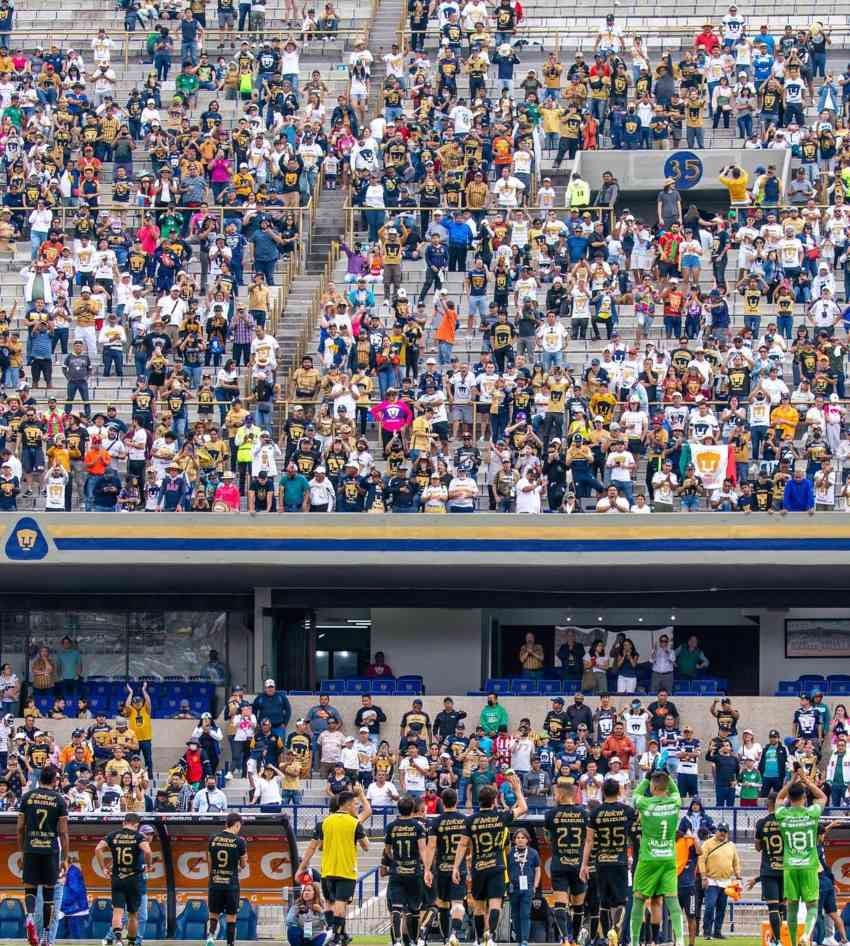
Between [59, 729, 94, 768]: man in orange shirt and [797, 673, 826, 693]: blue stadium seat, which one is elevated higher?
[797, 673, 826, 693]: blue stadium seat

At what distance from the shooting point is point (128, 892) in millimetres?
22859

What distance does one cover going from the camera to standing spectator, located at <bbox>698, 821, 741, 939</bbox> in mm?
26109

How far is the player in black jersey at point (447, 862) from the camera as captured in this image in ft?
72.4

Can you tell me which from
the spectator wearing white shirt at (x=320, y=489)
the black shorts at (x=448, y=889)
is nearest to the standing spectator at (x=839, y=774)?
the spectator wearing white shirt at (x=320, y=489)

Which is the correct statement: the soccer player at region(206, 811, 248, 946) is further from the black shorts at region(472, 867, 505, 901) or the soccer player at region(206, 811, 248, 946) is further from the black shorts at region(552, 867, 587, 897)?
the black shorts at region(552, 867, 587, 897)

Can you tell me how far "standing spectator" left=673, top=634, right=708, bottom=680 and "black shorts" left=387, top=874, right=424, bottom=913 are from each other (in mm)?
16545

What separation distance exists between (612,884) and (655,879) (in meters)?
0.59

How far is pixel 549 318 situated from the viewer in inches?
1560

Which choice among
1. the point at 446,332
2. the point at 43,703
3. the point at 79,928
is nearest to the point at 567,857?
the point at 79,928

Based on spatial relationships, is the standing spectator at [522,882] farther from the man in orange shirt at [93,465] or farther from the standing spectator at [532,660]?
the man in orange shirt at [93,465]

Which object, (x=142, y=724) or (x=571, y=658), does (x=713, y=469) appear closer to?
(x=571, y=658)

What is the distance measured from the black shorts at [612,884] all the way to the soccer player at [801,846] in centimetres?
143

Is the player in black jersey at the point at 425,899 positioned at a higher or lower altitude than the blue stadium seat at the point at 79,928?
higher

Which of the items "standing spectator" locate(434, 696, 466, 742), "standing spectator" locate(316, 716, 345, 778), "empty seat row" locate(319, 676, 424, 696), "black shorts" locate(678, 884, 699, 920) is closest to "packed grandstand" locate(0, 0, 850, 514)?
"empty seat row" locate(319, 676, 424, 696)
